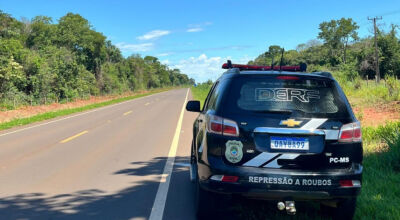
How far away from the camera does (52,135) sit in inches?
486

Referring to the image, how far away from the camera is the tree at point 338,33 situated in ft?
232

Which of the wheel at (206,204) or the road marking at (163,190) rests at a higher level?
the wheel at (206,204)

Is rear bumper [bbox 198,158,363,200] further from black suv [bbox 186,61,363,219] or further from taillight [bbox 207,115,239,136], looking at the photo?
taillight [bbox 207,115,239,136]

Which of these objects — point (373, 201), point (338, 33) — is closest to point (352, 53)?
point (338, 33)

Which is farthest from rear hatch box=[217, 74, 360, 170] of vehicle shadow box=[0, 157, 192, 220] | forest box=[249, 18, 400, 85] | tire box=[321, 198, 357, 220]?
forest box=[249, 18, 400, 85]

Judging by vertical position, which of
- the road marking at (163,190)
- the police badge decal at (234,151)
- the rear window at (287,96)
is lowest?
the road marking at (163,190)

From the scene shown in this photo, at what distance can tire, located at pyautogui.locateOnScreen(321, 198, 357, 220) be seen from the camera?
393cm

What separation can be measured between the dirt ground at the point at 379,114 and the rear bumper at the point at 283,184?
361 inches

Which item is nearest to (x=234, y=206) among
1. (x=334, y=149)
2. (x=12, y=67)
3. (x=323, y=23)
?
(x=334, y=149)

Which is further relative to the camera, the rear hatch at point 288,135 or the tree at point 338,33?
the tree at point 338,33

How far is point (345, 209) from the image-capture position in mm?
3979

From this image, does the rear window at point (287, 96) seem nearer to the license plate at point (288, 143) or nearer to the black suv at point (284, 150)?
the black suv at point (284, 150)

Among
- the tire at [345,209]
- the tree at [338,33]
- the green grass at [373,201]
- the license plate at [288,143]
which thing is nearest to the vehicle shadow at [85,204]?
the green grass at [373,201]

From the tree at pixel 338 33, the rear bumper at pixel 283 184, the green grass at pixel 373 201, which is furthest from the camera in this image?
the tree at pixel 338 33
